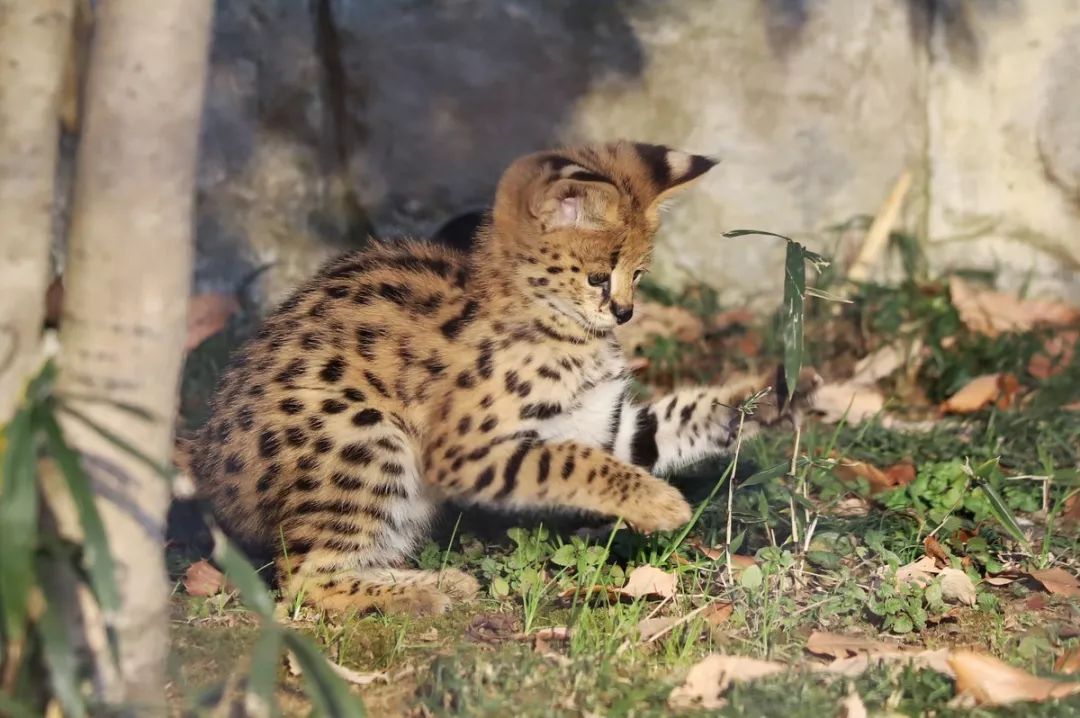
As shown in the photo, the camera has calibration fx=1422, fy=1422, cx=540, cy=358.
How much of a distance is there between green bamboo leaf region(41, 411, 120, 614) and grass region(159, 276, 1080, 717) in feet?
1.22

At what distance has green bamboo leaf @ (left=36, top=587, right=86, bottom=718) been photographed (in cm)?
220

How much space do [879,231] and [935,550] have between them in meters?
2.63

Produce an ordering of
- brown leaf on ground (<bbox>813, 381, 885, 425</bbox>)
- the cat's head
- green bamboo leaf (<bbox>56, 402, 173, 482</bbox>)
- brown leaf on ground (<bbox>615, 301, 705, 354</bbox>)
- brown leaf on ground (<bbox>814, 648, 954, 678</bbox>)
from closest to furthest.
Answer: green bamboo leaf (<bbox>56, 402, 173, 482</bbox>), brown leaf on ground (<bbox>814, 648, 954, 678</bbox>), the cat's head, brown leaf on ground (<bbox>813, 381, 885, 425</bbox>), brown leaf on ground (<bbox>615, 301, 705, 354</bbox>)

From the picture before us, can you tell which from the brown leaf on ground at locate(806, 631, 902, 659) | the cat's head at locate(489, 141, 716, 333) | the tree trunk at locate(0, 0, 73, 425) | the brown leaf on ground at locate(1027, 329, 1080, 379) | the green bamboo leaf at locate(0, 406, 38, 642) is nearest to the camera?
the green bamboo leaf at locate(0, 406, 38, 642)

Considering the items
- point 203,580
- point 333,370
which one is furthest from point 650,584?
point 203,580

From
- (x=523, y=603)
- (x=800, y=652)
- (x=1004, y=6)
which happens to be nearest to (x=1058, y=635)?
(x=800, y=652)

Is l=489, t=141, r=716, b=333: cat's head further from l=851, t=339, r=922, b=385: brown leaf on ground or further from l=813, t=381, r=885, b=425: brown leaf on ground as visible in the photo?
l=851, t=339, r=922, b=385: brown leaf on ground

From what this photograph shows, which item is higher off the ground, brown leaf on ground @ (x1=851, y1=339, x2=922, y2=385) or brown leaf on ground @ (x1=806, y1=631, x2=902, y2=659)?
brown leaf on ground @ (x1=851, y1=339, x2=922, y2=385)

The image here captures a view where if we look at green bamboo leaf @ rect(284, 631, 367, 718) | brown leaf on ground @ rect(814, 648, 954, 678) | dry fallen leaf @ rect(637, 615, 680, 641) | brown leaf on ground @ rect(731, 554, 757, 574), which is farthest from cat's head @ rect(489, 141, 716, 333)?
green bamboo leaf @ rect(284, 631, 367, 718)

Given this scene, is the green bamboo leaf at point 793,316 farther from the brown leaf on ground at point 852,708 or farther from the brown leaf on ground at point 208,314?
the brown leaf on ground at point 208,314

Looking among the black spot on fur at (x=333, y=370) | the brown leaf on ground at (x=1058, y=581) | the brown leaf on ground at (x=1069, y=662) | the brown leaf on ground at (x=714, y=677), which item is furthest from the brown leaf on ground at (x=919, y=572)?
the black spot on fur at (x=333, y=370)

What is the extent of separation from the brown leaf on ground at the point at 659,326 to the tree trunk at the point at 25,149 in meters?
3.63

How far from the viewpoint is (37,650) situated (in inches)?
93.0

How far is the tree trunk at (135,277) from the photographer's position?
2377 millimetres
